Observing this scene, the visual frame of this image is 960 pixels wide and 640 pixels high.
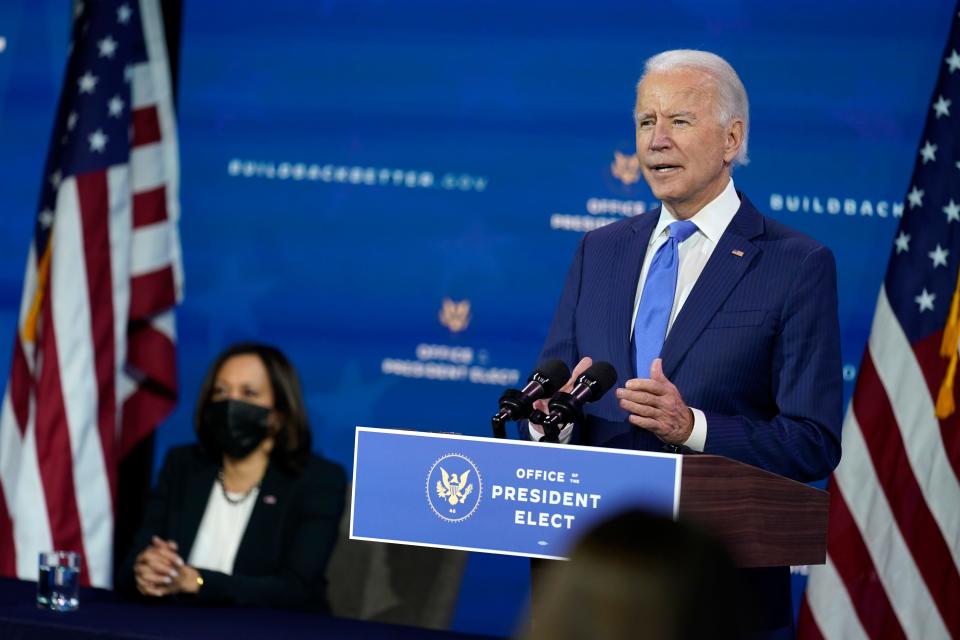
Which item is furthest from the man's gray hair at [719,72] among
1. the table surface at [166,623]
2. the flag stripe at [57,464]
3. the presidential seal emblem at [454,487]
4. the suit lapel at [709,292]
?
the flag stripe at [57,464]

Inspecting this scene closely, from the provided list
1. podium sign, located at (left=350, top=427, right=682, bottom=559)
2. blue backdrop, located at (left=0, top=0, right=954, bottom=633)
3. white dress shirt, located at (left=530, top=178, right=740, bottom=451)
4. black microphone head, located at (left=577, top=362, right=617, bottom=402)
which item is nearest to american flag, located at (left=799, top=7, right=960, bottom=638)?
blue backdrop, located at (left=0, top=0, right=954, bottom=633)

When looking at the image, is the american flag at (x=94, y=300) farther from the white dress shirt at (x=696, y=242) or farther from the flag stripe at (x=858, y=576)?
the white dress shirt at (x=696, y=242)

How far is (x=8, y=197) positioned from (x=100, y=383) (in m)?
1.02

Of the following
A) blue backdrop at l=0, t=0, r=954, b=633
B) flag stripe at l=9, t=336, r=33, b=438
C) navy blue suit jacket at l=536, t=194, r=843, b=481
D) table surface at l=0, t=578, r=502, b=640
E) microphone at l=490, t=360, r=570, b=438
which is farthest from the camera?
flag stripe at l=9, t=336, r=33, b=438

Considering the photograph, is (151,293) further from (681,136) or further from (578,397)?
(578,397)

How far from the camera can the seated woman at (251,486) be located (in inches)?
176

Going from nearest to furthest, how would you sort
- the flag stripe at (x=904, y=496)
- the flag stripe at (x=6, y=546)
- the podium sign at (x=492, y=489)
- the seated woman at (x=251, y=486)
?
the podium sign at (x=492, y=489)
the flag stripe at (x=904, y=496)
the seated woman at (x=251, y=486)
the flag stripe at (x=6, y=546)

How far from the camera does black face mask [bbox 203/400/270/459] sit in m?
4.61

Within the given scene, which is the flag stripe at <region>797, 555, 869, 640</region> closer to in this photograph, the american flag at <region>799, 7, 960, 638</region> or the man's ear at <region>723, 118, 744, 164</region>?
the american flag at <region>799, 7, 960, 638</region>

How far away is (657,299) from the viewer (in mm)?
2734

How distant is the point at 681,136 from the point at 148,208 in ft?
10.1

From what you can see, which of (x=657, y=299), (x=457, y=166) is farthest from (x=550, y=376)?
(x=457, y=166)

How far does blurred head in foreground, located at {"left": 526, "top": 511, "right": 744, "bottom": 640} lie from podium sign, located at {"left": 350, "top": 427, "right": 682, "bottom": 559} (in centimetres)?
114

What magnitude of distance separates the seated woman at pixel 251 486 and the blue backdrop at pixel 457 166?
61 centimetres
